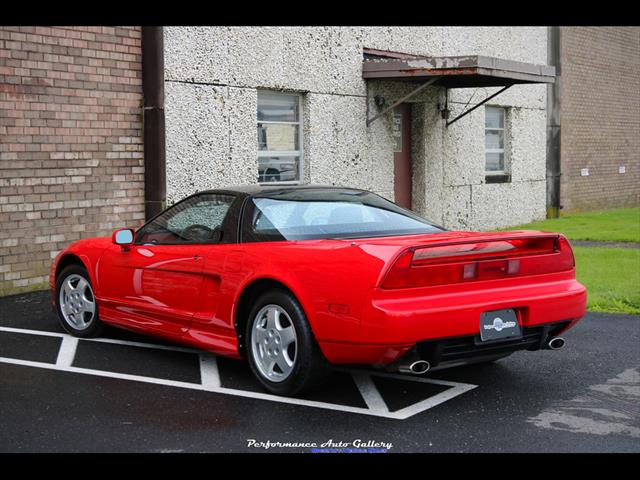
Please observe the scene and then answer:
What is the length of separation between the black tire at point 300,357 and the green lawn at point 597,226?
1058 centimetres

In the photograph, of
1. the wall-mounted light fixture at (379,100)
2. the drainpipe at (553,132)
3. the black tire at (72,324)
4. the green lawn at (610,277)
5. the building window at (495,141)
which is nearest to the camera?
the black tire at (72,324)

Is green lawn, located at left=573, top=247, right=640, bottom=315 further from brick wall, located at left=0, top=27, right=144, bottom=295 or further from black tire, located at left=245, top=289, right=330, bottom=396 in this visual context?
brick wall, located at left=0, top=27, right=144, bottom=295

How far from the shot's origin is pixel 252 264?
5637mm

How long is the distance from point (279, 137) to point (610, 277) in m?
4.89

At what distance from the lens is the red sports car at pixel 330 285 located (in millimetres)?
5035

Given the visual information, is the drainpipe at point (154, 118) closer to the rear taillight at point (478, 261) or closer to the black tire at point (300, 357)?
the black tire at point (300, 357)

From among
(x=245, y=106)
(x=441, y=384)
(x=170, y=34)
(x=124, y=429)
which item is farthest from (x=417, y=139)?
(x=124, y=429)

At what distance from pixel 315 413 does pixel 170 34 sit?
707cm

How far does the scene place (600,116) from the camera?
2166cm

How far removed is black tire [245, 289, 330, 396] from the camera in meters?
5.25

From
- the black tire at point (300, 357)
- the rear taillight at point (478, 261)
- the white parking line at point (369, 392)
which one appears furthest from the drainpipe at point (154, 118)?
the rear taillight at point (478, 261)

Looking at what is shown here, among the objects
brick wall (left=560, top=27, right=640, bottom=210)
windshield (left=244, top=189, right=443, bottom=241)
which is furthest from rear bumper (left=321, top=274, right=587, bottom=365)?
brick wall (left=560, top=27, right=640, bottom=210)

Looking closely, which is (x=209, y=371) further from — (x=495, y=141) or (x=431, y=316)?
(x=495, y=141)

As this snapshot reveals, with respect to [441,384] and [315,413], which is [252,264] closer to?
[315,413]
